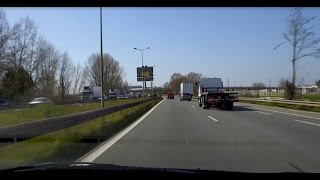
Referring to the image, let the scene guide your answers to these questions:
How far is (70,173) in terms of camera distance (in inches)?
241

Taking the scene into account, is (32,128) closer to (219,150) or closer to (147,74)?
(219,150)

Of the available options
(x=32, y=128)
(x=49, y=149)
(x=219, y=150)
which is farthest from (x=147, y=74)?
(x=32, y=128)

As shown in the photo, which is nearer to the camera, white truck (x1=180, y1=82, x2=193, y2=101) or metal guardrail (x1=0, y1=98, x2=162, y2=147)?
metal guardrail (x1=0, y1=98, x2=162, y2=147)

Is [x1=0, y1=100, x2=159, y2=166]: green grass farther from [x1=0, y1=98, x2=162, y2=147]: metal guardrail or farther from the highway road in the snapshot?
the highway road

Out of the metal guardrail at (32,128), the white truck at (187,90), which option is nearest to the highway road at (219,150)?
the metal guardrail at (32,128)

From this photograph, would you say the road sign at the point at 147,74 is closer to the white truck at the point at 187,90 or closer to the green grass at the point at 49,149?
the white truck at the point at 187,90

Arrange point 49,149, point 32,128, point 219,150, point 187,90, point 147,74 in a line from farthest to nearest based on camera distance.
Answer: point 147,74
point 187,90
point 49,149
point 219,150
point 32,128

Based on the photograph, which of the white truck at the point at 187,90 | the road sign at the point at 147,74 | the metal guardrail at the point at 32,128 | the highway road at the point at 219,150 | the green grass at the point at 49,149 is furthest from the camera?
the road sign at the point at 147,74

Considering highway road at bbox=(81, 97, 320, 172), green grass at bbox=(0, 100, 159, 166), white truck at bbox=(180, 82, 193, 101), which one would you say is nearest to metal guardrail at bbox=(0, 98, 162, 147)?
green grass at bbox=(0, 100, 159, 166)
